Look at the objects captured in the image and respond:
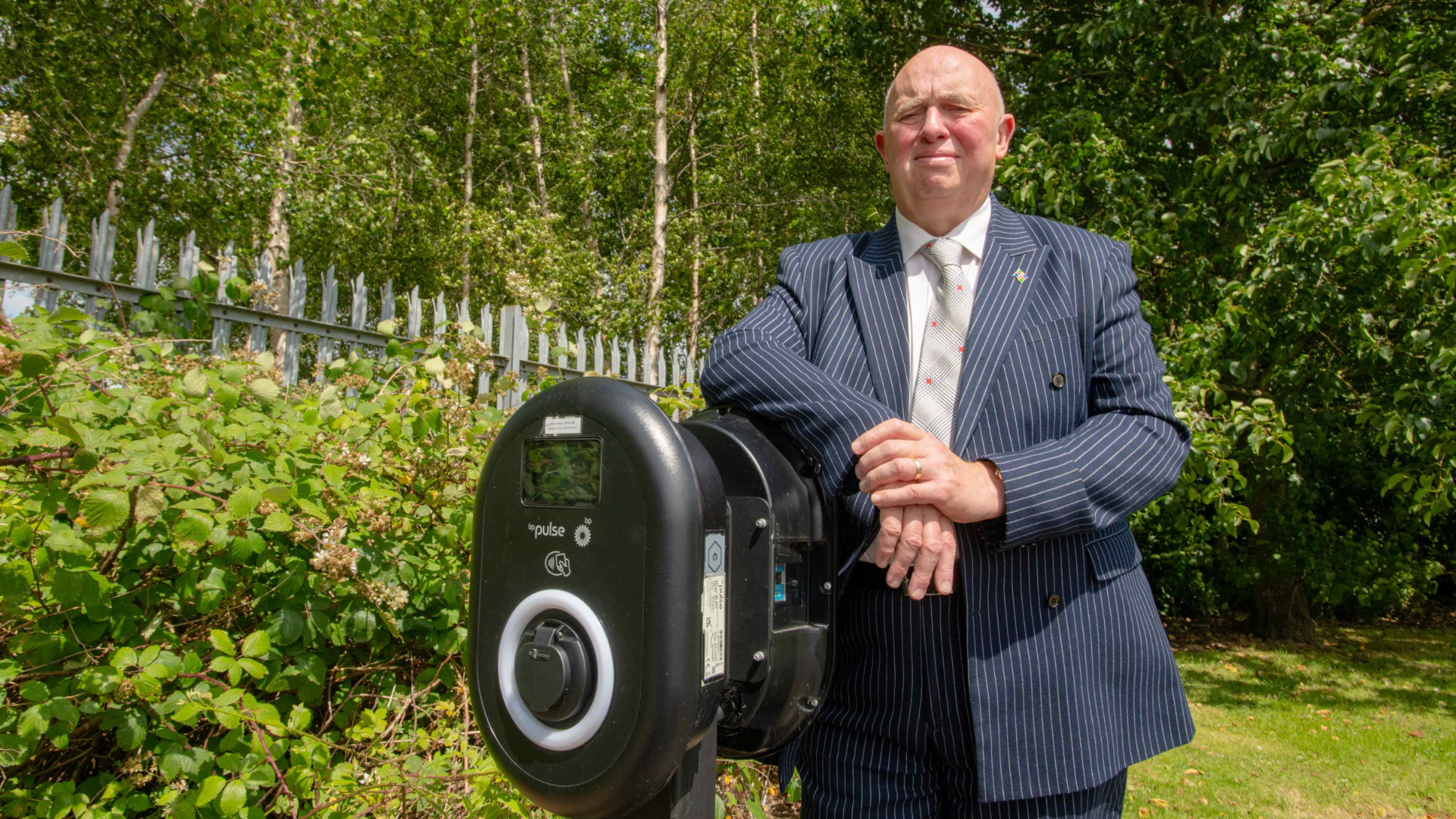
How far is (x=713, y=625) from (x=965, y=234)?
70cm

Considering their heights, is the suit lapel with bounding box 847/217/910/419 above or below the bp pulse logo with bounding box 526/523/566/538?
above

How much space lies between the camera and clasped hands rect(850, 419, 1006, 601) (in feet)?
3.44

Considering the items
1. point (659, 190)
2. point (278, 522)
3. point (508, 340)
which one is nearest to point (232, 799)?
point (278, 522)

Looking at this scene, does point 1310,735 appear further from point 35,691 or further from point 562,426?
point 35,691

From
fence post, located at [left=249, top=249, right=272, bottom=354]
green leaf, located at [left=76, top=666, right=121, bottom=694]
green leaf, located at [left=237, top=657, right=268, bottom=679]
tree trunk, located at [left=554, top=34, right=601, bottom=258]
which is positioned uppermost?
tree trunk, located at [left=554, top=34, right=601, bottom=258]

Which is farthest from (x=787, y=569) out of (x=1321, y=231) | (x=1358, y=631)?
(x=1358, y=631)

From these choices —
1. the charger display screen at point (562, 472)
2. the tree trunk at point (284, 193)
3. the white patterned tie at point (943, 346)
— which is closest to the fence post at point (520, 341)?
the white patterned tie at point (943, 346)

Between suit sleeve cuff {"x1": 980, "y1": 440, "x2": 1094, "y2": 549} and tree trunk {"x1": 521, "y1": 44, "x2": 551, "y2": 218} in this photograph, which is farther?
tree trunk {"x1": 521, "y1": 44, "x2": 551, "y2": 218}

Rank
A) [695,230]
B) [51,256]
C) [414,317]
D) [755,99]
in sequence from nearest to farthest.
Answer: [51,256], [414,317], [755,99], [695,230]

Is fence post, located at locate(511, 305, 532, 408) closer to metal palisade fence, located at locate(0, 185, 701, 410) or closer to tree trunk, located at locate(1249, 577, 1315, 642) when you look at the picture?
metal palisade fence, located at locate(0, 185, 701, 410)

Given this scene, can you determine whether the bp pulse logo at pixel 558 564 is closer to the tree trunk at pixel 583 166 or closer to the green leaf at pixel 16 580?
the green leaf at pixel 16 580

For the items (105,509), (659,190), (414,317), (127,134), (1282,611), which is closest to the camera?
(105,509)

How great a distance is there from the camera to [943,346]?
131cm

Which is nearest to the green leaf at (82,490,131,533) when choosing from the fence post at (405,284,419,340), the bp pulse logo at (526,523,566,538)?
the bp pulse logo at (526,523,566,538)
